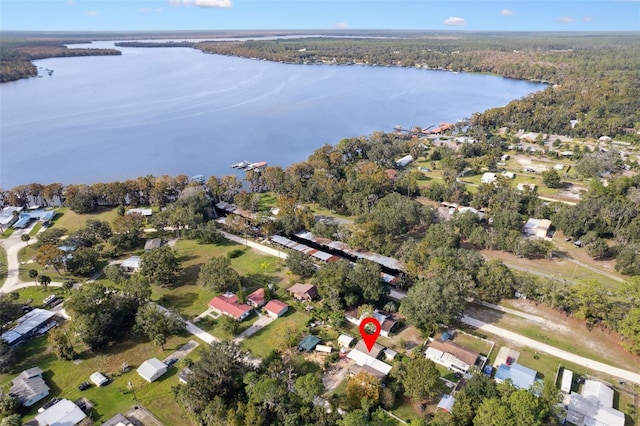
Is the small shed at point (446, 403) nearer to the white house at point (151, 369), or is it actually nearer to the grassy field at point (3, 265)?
the white house at point (151, 369)

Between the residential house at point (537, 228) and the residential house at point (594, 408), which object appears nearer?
the residential house at point (594, 408)

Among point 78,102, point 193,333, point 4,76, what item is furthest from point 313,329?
point 4,76

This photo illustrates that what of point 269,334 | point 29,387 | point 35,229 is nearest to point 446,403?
point 269,334

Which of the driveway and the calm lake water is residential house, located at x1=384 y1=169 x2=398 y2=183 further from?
the driveway

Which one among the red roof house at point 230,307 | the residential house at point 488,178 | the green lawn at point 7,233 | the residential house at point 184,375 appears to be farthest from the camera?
the residential house at point 488,178

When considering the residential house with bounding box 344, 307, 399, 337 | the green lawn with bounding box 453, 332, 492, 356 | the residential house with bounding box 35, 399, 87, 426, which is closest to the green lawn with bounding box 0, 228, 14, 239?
the residential house with bounding box 35, 399, 87, 426

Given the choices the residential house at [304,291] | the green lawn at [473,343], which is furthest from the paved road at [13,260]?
the green lawn at [473,343]

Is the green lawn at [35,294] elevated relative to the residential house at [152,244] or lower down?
lower down
